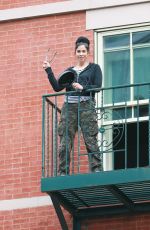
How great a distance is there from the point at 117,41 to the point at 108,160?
5.82 ft

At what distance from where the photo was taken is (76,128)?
16.7m

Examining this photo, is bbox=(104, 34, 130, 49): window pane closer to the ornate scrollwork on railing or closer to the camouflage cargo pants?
the ornate scrollwork on railing

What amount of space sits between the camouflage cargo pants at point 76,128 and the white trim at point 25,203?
89 cm

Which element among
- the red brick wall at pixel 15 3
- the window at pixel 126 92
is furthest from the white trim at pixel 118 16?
the red brick wall at pixel 15 3

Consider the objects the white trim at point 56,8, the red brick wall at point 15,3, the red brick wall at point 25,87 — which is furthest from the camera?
the red brick wall at point 15,3

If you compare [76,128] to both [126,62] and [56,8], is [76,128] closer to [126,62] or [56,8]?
[126,62]

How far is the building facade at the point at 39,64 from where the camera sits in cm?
1722

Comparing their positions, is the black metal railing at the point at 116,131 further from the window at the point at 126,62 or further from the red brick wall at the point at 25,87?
the red brick wall at the point at 25,87

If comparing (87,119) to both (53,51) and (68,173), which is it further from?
(53,51)

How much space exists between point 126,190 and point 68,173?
800 mm

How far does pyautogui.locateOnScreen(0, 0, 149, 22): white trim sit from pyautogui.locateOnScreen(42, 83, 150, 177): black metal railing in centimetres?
130

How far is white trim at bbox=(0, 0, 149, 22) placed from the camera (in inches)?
706

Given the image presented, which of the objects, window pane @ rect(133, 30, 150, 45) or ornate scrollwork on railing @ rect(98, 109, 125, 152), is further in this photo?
window pane @ rect(133, 30, 150, 45)

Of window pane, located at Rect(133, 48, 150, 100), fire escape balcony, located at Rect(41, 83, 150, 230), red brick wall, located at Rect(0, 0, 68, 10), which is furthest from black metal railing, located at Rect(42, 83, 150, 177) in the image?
red brick wall, located at Rect(0, 0, 68, 10)
